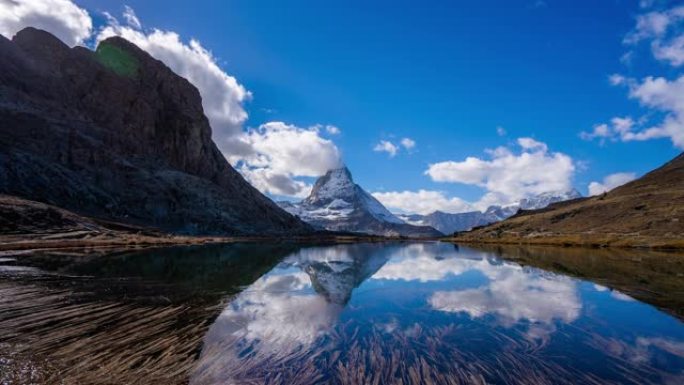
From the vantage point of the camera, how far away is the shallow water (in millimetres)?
15719

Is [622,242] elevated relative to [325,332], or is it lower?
elevated

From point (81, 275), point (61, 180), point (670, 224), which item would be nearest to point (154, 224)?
point (61, 180)

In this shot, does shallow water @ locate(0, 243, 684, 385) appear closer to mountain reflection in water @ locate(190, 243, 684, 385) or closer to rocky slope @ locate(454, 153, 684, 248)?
mountain reflection in water @ locate(190, 243, 684, 385)

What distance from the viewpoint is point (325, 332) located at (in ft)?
74.1

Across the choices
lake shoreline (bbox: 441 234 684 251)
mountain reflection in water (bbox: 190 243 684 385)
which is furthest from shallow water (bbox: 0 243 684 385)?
lake shoreline (bbox: 441 234 684 251)

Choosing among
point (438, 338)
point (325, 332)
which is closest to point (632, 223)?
point (438, 338)

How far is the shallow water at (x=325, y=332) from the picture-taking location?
15719 millimetres

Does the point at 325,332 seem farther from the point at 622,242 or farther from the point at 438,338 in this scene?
the point at 622,242

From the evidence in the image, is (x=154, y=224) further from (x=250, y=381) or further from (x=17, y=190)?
(x=250, y=381)

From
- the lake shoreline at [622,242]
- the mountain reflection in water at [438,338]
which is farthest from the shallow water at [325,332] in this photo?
the lake shoreline at [622,242]

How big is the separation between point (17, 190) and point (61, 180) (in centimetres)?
2266

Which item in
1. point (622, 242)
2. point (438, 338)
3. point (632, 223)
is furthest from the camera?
point (632, 223)

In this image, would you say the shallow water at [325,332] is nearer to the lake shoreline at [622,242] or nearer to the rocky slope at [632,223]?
the lake shoreline at [622,242]

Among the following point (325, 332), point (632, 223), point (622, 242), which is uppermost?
point (632, 223)
